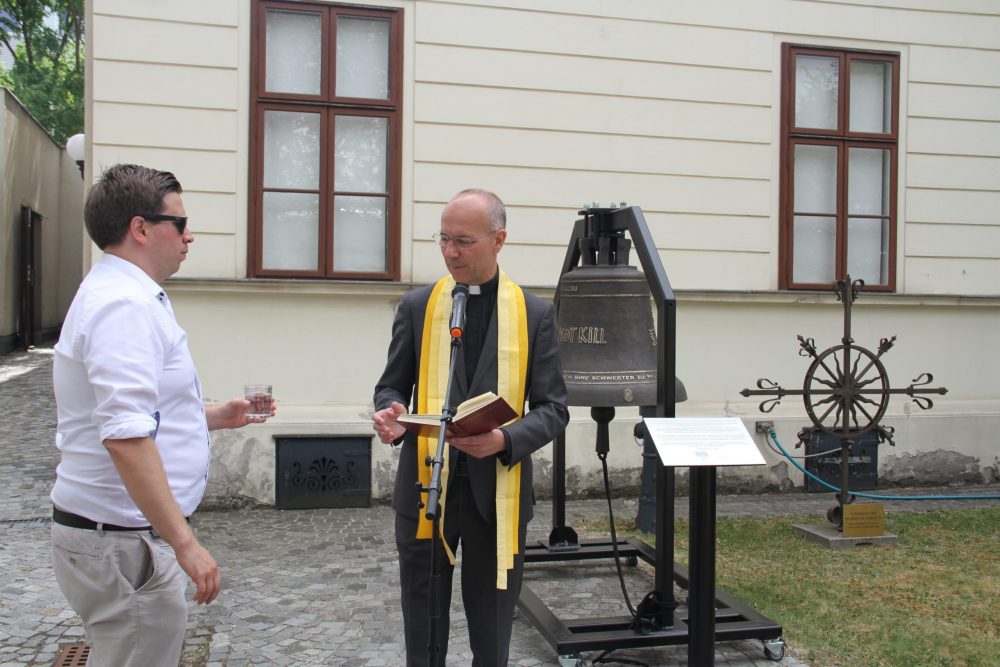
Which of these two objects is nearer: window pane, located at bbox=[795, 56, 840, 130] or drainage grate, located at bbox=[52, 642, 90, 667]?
drainage grate, located at bbox=[52, 642, 90, 667]

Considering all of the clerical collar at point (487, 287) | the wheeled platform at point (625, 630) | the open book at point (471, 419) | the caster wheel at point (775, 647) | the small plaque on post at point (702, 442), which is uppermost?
the clerical collar at point (487, 287)

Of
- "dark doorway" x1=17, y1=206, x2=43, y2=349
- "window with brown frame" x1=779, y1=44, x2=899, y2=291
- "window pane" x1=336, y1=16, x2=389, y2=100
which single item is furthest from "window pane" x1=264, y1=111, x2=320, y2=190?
"dark doorway" x1=17, y1=206, x2=43, y2=349

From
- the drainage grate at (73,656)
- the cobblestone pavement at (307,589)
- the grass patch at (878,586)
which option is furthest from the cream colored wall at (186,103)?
the grass patch at (878,586)

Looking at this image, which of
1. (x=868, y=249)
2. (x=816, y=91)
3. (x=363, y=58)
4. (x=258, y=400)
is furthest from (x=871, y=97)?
(x=258, y=400)

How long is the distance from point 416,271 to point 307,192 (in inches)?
42.4

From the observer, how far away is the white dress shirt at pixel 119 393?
7.19ft

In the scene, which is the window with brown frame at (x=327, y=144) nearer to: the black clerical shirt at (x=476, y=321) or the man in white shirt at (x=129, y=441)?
the black clerical shirt at (x=476, y=321)

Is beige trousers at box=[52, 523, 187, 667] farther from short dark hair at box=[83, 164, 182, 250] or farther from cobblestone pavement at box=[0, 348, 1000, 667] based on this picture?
cobblestone pavement at box=[0, 348, 1000, 667]

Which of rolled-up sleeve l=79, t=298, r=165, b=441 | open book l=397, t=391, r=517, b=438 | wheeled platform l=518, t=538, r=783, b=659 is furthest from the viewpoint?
wheeled platform l=518, t=538, r=783, b=659

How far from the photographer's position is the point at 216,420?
114 inches

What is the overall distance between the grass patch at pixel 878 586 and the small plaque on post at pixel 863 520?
4.5 inches

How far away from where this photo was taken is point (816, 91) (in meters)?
8.56

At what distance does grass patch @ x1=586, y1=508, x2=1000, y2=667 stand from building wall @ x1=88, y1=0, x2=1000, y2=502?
1576 mm

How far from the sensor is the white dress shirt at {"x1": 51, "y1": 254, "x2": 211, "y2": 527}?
2191 mm
